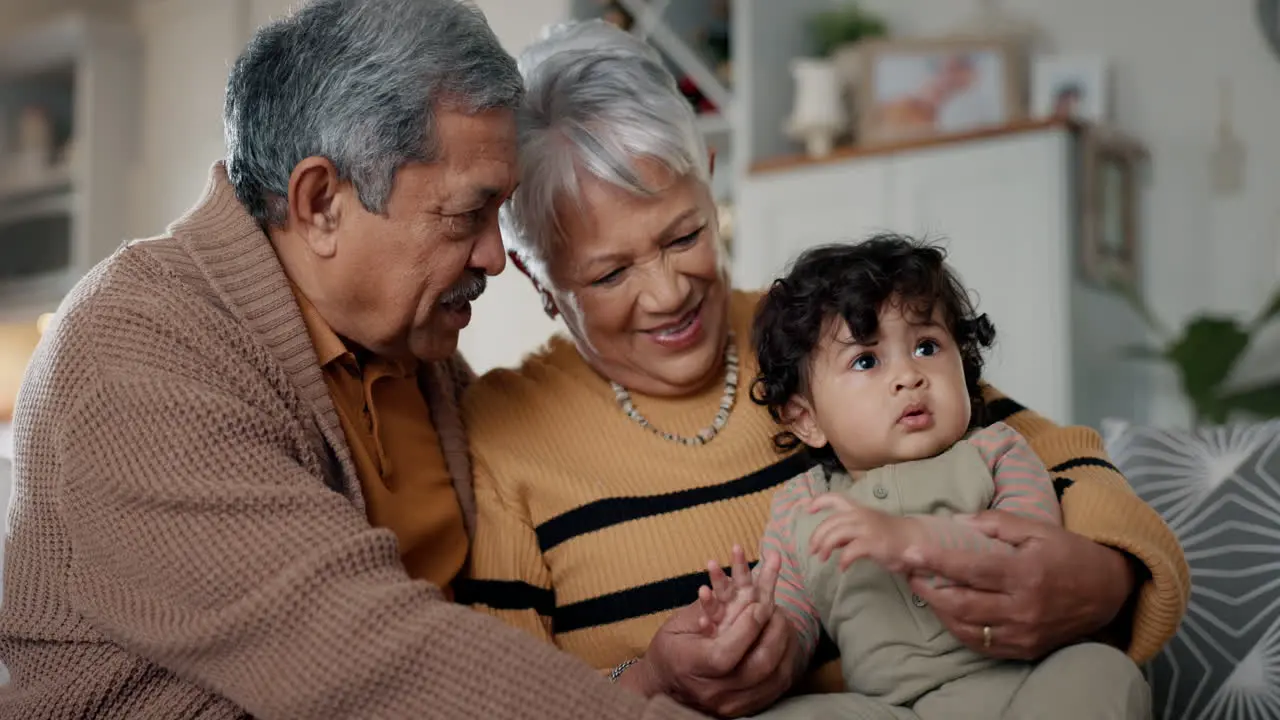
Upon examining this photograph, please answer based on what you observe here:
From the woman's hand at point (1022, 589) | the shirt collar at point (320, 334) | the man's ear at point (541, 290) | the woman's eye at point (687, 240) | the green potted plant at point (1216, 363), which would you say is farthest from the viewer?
the green potted plant at point (1216, 363)

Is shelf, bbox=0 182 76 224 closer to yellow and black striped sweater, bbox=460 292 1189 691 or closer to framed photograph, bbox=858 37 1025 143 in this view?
framed photograph, bbox=858 37 1025 143

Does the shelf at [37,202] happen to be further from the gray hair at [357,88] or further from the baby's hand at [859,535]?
the baby's hand at [859,535]

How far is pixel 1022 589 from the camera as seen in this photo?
49.9 inches

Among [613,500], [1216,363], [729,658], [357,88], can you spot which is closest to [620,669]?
[613,500]

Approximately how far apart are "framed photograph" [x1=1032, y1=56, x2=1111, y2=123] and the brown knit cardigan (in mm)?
3335

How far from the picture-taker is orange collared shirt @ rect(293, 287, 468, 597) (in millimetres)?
1498

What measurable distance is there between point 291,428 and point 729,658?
0.49 meters

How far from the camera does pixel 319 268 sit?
148 cm

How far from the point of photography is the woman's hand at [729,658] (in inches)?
50.7

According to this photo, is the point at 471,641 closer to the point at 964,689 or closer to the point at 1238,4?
the point at 964,689

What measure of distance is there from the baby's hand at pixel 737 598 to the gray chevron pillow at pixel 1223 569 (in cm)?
68

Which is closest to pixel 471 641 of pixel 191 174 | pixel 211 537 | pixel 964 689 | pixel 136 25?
pixel 211 537

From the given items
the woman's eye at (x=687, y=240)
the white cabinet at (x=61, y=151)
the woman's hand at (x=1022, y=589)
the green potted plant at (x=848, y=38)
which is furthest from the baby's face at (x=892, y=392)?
the white cabinet at (x=61, y=151)

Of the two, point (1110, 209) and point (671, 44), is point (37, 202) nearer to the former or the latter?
point (671, 44)
